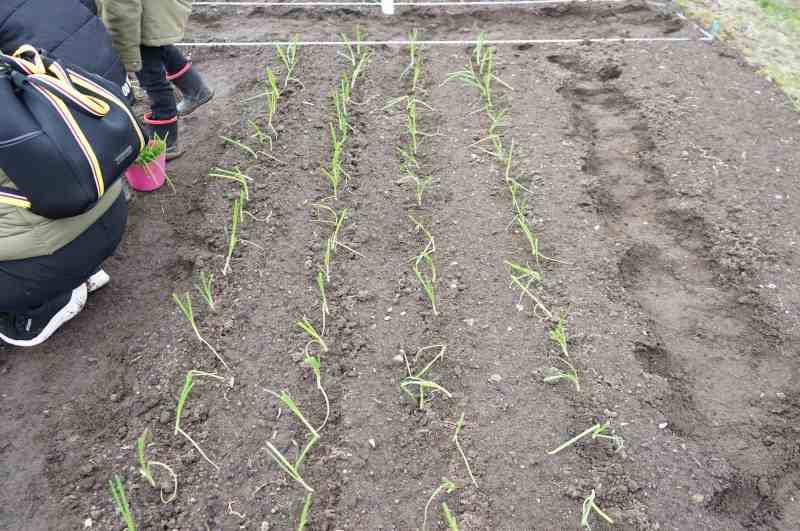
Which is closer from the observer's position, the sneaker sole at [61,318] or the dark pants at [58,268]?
the dark pants at [58,268]

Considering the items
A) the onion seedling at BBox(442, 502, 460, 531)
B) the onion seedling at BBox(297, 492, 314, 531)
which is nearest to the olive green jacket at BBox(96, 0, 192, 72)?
the onion seedling at BBox(297, 492, 314, 531)

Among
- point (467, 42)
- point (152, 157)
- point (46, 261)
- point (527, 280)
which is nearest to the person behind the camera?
point (46, 261)

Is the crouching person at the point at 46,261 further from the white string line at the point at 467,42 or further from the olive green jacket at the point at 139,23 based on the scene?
the white string line at the point at 467,42

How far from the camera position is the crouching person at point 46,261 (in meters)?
1.79

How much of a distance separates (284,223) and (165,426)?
101 centimetres

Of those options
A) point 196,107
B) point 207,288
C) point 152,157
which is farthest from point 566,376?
point 196,107

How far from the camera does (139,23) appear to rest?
99.2 inches

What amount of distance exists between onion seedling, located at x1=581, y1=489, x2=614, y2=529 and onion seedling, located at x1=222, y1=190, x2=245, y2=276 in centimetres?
156

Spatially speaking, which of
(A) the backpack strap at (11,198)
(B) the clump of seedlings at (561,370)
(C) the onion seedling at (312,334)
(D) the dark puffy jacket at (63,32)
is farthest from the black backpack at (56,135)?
(B) the clump of seedlings at (561,370)

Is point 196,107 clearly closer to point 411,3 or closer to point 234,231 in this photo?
point 234,231

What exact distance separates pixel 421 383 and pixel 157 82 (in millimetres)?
1976

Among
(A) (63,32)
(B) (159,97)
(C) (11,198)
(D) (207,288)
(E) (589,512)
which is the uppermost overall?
(A) (63,32)

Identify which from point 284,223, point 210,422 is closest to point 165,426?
point 210,422

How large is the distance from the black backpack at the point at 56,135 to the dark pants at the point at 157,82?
0.94 meters
